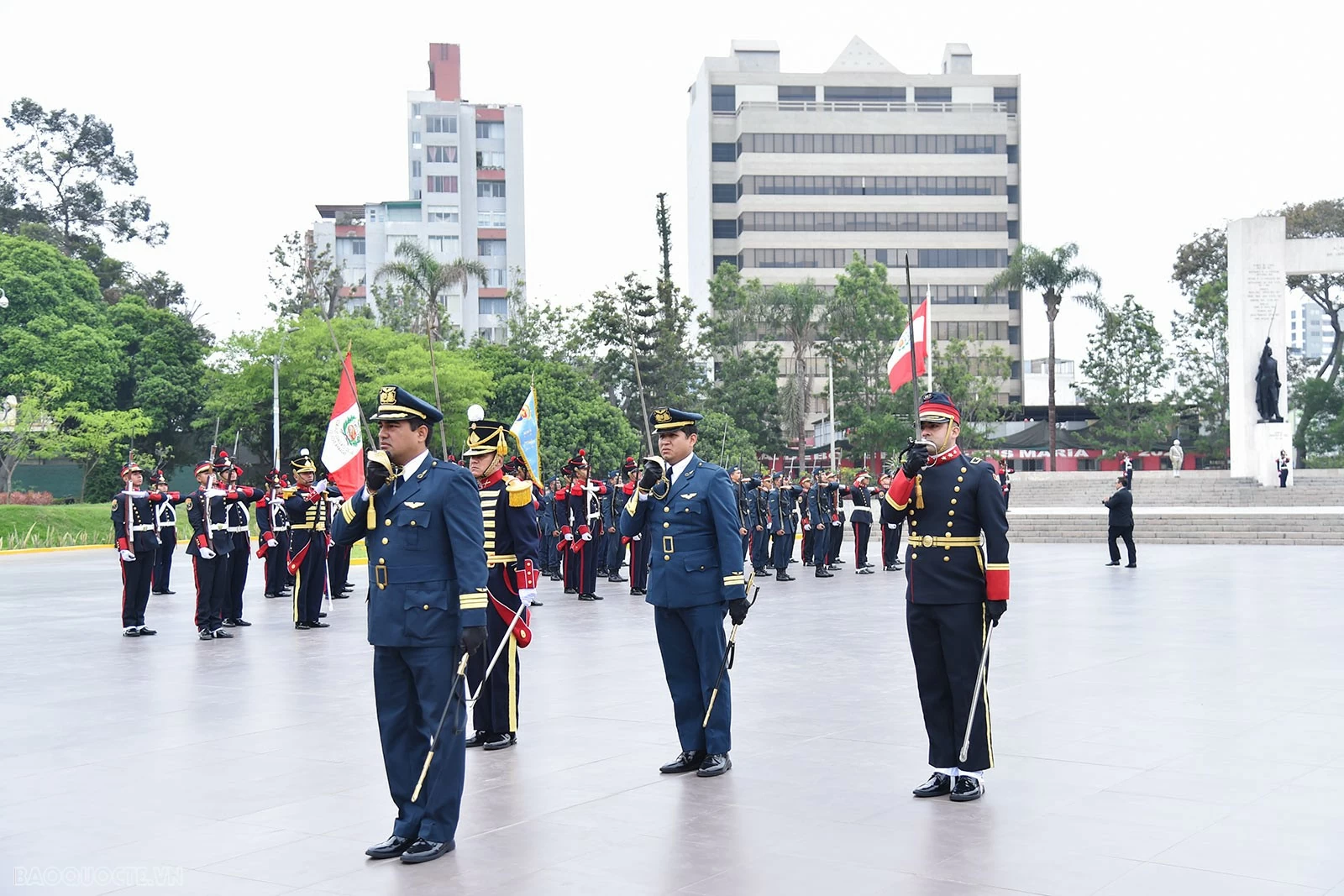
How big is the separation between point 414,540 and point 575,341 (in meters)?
43.0

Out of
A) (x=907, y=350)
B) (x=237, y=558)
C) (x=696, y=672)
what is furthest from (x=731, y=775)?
(x=907, y=350)

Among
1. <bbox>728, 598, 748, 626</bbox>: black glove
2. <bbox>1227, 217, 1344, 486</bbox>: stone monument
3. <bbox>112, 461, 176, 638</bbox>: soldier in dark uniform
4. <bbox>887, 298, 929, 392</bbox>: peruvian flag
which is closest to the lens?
<bbox>728, 598, 748, 626</bbox>: black glove

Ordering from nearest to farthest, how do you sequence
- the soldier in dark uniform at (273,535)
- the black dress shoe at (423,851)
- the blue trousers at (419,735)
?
the black dress shoe at (423,851)
the blue trousers at (419,735)
the soldier in dark uniform at (273,535)

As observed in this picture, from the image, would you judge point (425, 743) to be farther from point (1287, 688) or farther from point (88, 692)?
point (1287, 688)

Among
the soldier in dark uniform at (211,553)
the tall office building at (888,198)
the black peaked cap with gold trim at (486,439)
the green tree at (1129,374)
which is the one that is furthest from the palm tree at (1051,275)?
the black peaked cap with gold trim at (486,439)

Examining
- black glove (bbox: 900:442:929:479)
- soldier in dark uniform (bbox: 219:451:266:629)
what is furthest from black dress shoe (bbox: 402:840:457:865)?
soldier in dark uniform (bbox: 219:451:266:629)

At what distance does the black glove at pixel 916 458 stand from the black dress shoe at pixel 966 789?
143 cm

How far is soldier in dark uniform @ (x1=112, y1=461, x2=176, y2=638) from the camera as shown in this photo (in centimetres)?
1274

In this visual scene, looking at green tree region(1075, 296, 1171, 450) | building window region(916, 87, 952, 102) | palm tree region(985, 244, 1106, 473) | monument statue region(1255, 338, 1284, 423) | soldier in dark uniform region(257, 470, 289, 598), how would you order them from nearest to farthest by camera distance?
soldier in dark uniform region(257, 470, 289, 598) < monument statue region(1255, 338, 1284, 423) < palm tree region(985, 244, 1106, 473) < green tree region(1075, 296, 1171, 450) < building window region(916, 87, 952, 102)

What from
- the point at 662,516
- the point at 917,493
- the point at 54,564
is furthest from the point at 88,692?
the point at 54,564

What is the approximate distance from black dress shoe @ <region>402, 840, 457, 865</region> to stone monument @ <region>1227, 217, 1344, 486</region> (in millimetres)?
38540

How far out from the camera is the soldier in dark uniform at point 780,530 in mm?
20547

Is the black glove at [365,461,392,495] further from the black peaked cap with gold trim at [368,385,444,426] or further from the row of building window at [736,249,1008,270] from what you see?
the row of building window at [736,249,1008,270]

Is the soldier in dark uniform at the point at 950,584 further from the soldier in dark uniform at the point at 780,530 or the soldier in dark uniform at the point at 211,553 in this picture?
the soldier in dark uniform at the point at 780,530
